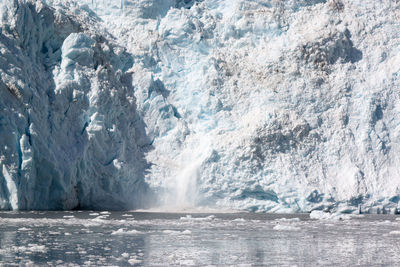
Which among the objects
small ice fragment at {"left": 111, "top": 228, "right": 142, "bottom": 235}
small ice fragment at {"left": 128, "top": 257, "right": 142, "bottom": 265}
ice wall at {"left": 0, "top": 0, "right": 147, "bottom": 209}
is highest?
ice wall at {"left": 0, "top": 0, "right": 147, "bottom": 209}

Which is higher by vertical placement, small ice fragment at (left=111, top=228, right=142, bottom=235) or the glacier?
the glacier

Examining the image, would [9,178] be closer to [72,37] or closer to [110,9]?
[72,37]

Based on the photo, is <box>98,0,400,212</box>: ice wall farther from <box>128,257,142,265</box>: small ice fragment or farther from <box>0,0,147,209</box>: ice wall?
<box>128,257,142,265</box>: small ice fragment

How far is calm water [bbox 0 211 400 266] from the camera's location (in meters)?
8.08

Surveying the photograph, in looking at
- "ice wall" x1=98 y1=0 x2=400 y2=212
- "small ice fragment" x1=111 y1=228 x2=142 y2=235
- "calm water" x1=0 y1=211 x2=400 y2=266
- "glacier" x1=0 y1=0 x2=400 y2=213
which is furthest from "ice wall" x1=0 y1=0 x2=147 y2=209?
"small ice fragment" x1=111 y1=228 x2=142 y2=235

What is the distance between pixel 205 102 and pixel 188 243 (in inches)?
449

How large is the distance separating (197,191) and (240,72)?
4619 mm

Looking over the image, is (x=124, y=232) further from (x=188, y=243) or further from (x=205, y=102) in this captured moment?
(x=205, y=102)

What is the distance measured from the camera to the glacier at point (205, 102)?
58.9 feet

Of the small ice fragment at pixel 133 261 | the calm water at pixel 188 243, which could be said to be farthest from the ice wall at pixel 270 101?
the small ice fragment at pixel 133 261

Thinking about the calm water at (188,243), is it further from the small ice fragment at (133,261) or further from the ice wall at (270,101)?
the ice wall at (270,101)

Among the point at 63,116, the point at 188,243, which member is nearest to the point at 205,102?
the point at 63,116

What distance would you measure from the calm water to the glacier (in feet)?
12.8

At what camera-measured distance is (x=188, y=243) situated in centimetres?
1008
